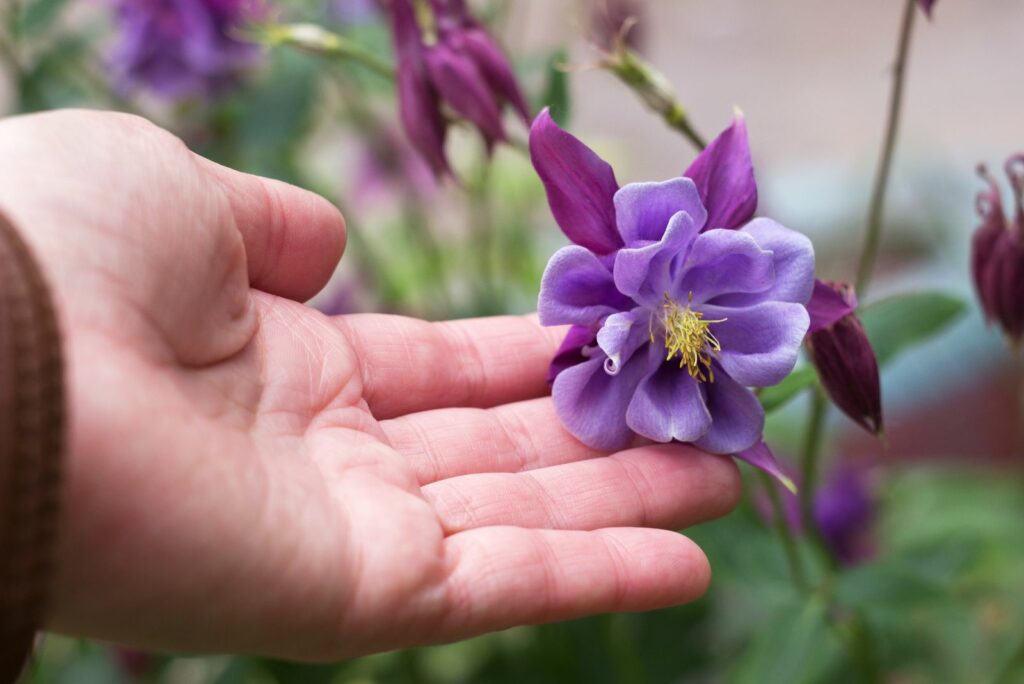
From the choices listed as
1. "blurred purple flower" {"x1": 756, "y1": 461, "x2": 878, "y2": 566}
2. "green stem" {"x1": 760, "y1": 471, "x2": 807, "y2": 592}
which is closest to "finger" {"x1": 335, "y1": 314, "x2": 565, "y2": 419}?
"green stem" {"x1": 760, "y1": 471, "x2": 807, "y2": 592}

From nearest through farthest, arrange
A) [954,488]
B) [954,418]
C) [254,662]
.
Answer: [254,662] < [954,488] < [954,418]

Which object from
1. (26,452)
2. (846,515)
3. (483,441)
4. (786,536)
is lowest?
(846,515)

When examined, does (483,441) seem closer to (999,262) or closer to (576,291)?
(576,291)

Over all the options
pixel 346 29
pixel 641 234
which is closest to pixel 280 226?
pixel 641 234

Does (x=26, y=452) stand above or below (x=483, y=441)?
above

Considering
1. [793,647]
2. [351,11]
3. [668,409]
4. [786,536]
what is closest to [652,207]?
[668,409]

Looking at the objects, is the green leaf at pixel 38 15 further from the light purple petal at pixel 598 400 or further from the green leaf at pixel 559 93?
the light purple petal at pixel 598 400

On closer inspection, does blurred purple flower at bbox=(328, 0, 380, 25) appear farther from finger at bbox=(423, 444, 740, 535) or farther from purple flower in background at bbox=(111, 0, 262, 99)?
finger at bbox=(423, 444, 740, 535)

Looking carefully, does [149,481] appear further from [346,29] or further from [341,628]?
[346,29]
